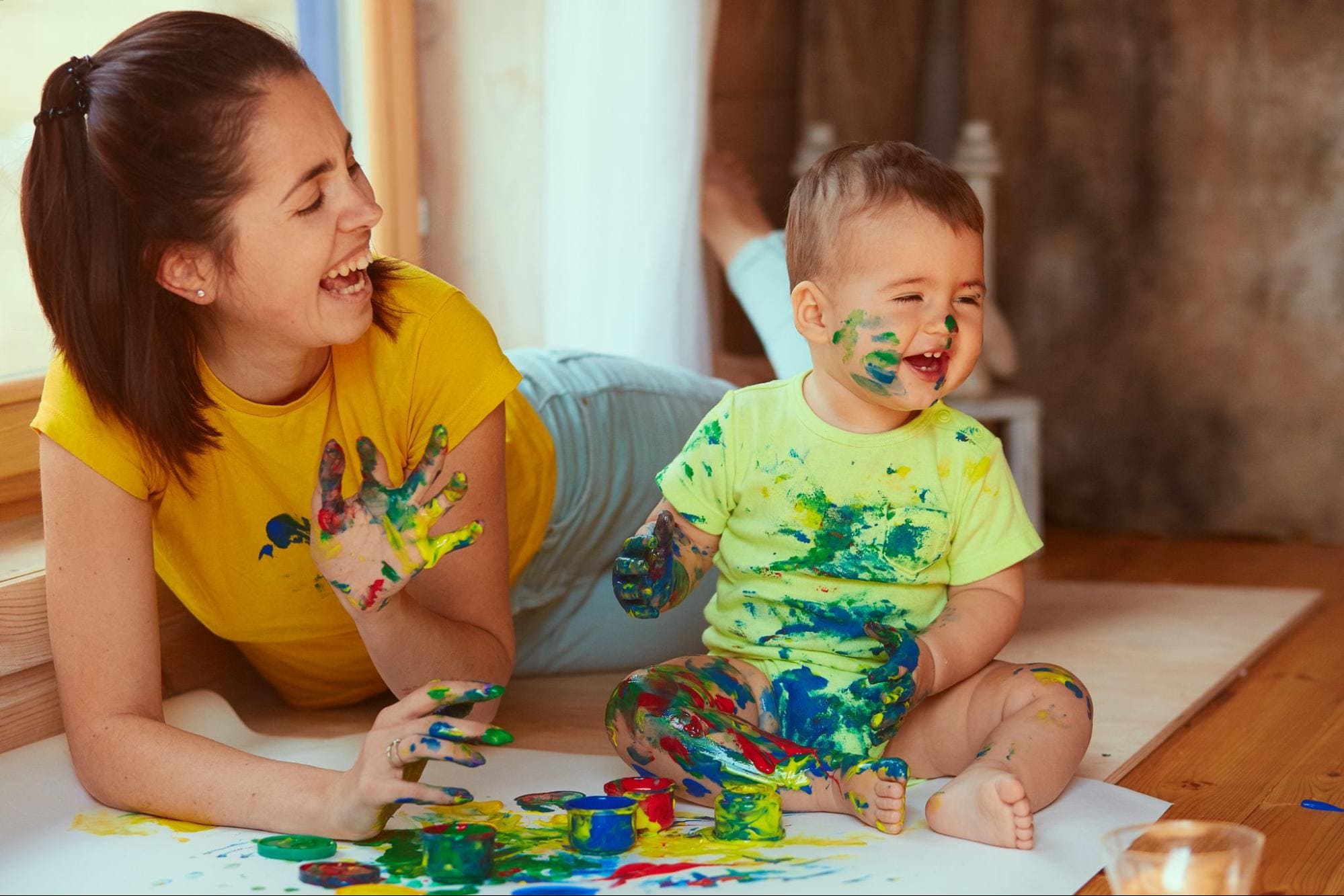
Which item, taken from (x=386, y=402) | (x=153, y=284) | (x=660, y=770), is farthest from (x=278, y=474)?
(x=660, y=770)

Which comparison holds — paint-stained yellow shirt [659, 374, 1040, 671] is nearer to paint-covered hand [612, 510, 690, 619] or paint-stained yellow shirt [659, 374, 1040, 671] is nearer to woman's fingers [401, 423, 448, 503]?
paint-covered hand [612, 510, 690, 619]

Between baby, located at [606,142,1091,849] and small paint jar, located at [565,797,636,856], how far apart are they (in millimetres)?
105

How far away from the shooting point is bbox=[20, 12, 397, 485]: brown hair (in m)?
1.23

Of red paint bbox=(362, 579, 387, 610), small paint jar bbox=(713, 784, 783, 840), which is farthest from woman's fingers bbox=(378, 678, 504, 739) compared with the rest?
small paint jar bbox=(713, 784, 783, 840)

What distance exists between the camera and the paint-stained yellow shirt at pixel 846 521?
1.38 meters

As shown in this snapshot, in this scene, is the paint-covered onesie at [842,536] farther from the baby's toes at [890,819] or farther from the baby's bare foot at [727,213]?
the baby's bare foot at [727,213]

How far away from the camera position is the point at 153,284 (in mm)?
1292

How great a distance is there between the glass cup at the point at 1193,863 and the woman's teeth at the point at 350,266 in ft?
2.52

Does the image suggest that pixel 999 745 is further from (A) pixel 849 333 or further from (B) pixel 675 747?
(A) pixel 849 333

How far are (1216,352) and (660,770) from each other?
5.55 feet

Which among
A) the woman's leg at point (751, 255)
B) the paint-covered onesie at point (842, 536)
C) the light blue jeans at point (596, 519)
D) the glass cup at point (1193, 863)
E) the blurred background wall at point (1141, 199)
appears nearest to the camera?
the glass cup at point (1193, 863)

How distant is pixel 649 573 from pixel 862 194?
0.38 m

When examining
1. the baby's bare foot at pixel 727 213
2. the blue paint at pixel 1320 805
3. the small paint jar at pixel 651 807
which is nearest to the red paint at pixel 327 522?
the small paint jar at pixel 651 807

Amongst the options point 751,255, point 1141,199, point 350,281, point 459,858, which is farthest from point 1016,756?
point 1141,199
